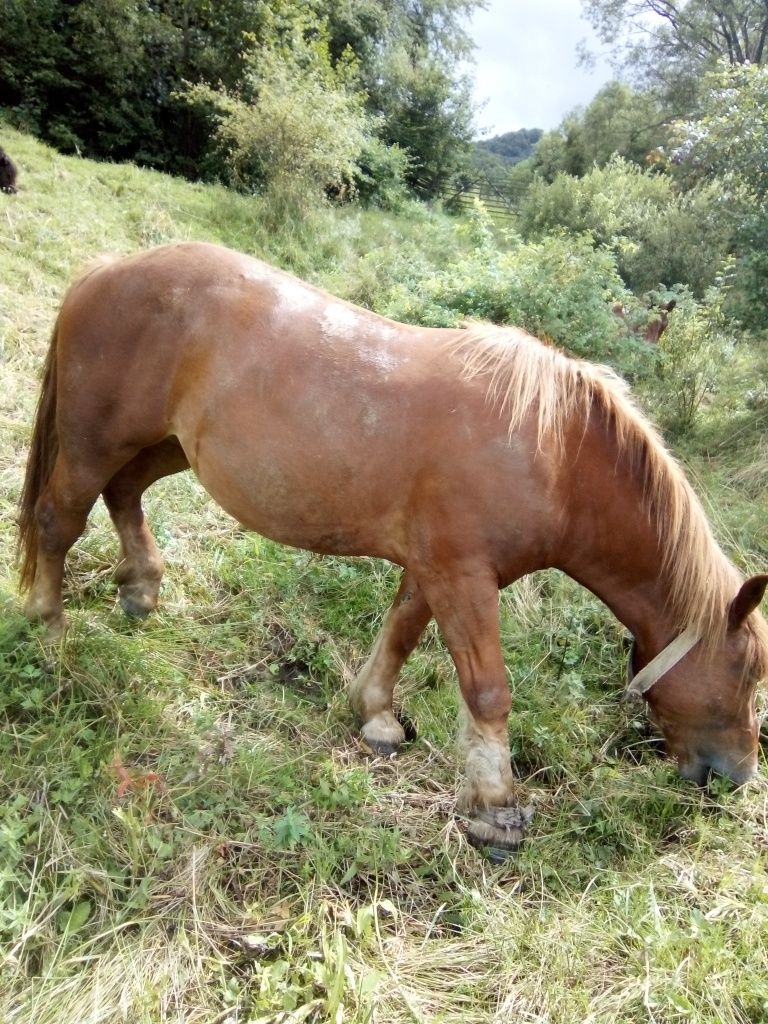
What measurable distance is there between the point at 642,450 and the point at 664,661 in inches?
28.7

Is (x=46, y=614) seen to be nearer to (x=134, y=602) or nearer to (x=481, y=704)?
(x=134, y=602)

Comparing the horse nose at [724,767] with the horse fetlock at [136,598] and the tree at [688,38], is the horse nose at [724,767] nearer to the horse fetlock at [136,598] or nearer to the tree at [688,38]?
the horse fetlock at [136,598]

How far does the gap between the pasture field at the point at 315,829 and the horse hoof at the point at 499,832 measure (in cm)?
A: 5

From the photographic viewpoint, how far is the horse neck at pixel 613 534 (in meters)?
2.03

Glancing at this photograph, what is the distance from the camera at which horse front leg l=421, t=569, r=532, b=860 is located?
2.01 metres

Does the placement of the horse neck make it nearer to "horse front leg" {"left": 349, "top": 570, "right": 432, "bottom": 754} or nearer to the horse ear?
the horse ear

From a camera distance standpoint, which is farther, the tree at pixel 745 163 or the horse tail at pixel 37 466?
the tree at pixel 745 163

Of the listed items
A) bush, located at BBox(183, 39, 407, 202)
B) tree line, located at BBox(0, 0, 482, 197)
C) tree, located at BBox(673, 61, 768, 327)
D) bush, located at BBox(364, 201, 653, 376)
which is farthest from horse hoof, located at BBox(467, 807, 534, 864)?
tree line, located at BBox(0, 0, 482, 197)

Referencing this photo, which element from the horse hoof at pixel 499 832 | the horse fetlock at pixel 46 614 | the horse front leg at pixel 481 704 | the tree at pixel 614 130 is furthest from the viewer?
the tree at pixel 614 130

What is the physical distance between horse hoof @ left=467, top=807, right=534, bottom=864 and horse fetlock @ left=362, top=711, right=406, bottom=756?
507mm

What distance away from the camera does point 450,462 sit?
195cm

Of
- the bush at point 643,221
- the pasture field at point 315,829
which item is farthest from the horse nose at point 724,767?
the bush at point 643,221

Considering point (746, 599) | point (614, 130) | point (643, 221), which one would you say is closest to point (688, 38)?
point (614, 130)

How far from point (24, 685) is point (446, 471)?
1808mm
